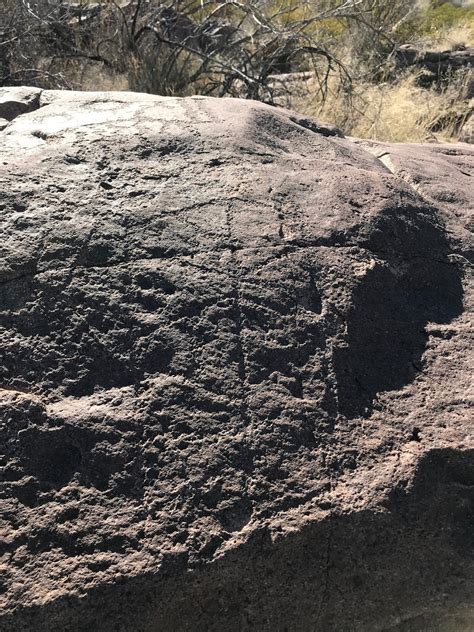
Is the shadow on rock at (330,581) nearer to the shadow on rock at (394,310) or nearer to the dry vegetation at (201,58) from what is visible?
the shadow on rock at (394,310)

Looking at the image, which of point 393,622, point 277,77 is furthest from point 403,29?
point 393,622

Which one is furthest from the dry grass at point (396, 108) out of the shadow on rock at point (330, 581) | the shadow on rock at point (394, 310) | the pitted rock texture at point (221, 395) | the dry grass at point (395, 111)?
the shadow on rock at point (330, 581)

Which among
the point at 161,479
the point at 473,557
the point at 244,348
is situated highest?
the point at 244,348

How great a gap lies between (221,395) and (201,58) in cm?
435

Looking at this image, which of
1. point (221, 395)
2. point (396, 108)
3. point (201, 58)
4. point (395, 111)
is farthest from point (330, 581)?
point (396, 108)

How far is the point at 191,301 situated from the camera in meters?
1.63

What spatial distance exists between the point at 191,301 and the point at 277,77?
451 cm

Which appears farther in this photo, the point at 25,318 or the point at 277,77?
the point at 277,77

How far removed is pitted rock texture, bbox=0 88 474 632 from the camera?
1.31m

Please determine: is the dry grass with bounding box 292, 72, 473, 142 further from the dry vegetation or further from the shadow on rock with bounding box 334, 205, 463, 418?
the shadow on rock with bounding box 334, 205, 463, 418

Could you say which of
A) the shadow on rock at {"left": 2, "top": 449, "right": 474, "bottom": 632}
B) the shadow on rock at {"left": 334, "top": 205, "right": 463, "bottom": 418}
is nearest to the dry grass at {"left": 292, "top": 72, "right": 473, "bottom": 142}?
the shadow on rock at {"left": 334, "top": 205, "right": 463, "bottom": 418}

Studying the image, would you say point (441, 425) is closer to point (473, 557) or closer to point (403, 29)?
point (473, 557)

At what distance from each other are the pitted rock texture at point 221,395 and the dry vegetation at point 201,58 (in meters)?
3.08

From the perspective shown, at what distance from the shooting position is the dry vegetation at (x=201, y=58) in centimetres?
489
